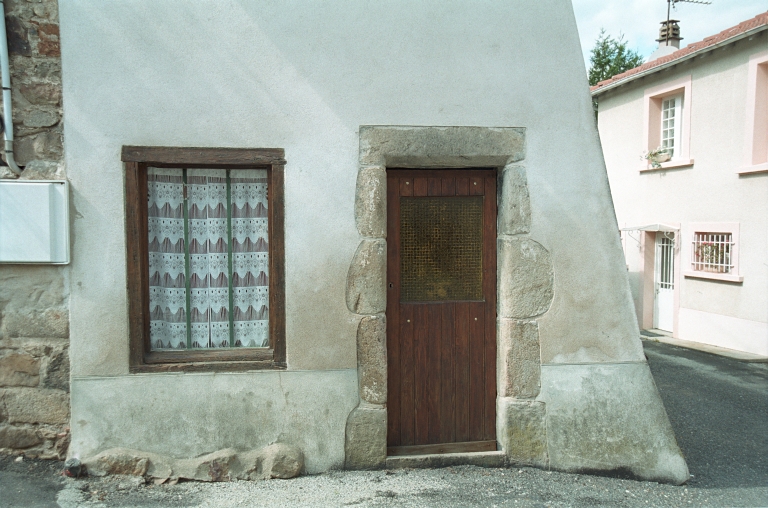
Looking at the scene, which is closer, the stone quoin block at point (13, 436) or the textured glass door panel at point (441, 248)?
the stone quoin block at point (13, 436)

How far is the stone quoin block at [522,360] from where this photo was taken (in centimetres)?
405

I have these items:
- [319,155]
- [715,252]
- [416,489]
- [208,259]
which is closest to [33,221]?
[208,259]

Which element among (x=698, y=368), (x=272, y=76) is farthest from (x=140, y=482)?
(x=698, y=368)

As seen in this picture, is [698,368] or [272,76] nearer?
[272,76]

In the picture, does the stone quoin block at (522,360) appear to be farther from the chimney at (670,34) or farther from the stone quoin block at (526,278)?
the chimney at (670,34)

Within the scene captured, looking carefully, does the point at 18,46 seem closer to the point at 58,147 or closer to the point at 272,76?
the point at 58,147

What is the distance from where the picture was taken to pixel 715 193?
34.0 ft

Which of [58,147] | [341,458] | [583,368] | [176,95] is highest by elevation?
[176,95]

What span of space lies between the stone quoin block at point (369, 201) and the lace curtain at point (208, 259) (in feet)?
2.09

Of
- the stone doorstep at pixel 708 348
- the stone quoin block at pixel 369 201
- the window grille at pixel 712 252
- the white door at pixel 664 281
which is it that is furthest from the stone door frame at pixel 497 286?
the white door at pixel 664 281

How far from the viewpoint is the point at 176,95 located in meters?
3.76

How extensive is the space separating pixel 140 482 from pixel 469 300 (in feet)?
7.96

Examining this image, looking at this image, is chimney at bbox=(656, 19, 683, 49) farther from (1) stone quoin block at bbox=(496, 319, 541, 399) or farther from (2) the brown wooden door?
(1) stone quoin block at bbox=(496, 319, 541, 399)

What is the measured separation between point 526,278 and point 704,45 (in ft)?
28.2
